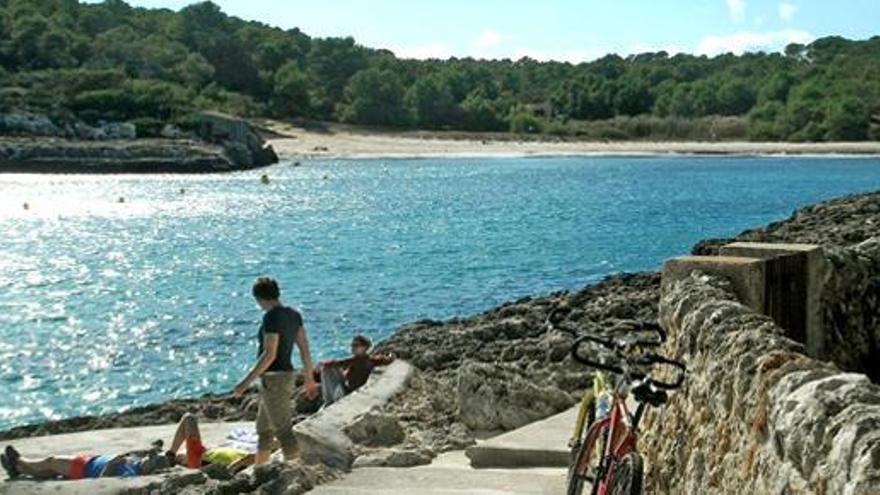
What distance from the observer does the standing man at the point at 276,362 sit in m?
9.61

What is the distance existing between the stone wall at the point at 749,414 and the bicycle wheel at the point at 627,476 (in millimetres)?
298

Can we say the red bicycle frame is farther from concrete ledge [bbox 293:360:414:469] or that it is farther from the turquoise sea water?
the turquoise sea water

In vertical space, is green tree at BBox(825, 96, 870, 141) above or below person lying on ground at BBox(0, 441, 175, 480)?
below

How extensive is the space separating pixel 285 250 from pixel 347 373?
41.2 metres

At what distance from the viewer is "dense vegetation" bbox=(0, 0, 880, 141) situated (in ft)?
465

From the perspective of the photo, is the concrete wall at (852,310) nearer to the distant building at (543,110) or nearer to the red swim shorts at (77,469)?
the red swim shorts at (77,469)

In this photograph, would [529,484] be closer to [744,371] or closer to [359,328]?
[744,371]

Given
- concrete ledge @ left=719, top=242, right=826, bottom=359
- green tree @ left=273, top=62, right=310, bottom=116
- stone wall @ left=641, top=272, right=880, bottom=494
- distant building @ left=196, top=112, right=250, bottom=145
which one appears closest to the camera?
stone wall @ left=641, top=272, right=880, bottom=494

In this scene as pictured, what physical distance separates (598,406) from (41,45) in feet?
502

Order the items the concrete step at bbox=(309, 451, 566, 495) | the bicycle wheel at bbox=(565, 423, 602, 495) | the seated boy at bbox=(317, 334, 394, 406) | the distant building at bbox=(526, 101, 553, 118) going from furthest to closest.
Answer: the distant building at bbox=(526, 101, 553, 118)
the seated boy at bbox=(317, 334, 394, 406)
the concrete step at bbox=(309, 451, 566, 495)
the bicycle wheel at bbox=(565, 423, 602, 495)

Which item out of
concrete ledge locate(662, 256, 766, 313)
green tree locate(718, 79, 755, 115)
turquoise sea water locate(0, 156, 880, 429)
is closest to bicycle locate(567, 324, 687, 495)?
concrete ledge locate(662, 256, 766, 313)

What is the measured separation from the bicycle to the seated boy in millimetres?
6289

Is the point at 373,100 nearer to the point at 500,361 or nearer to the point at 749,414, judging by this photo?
the point at 500,361

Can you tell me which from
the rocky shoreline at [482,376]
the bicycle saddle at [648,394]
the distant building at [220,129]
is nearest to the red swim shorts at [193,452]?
the rocky shoreline at [482,376]
